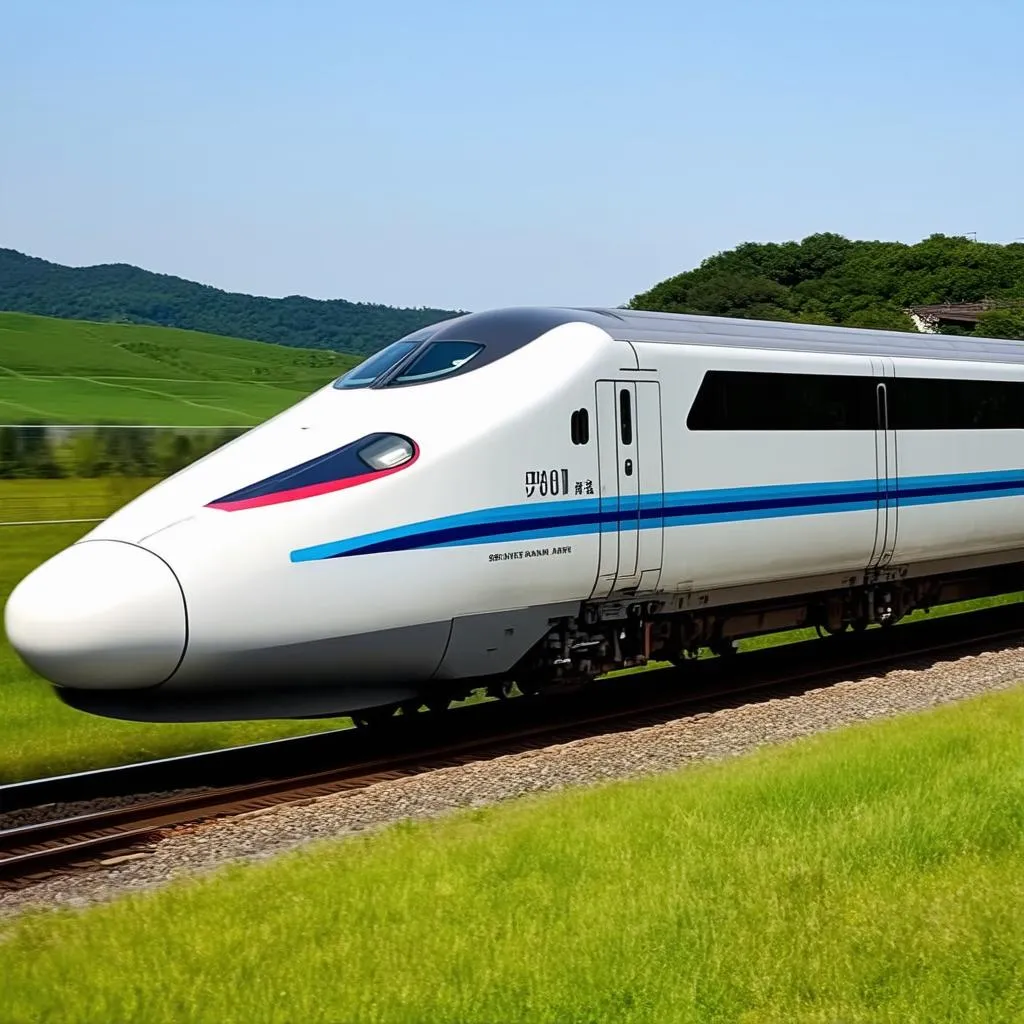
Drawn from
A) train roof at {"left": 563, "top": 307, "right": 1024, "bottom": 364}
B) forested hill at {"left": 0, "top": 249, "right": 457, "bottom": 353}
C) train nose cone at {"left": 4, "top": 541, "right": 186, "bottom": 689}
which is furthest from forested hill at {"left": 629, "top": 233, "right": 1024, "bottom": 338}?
train nose cone at {"left": 4, "top": 541, "right": 186, "bottom": 689}

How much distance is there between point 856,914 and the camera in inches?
247

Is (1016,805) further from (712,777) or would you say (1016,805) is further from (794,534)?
(794,534)

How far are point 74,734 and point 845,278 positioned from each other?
74.7m

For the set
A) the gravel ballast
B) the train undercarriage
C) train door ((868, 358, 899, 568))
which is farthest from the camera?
train door ((868, 358, 899, 568))

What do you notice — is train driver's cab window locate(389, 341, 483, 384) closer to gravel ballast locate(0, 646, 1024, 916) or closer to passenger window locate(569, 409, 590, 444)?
passenger window locate(569, 409, 590, 444)

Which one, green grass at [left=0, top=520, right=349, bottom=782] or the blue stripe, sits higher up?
the blue stripe

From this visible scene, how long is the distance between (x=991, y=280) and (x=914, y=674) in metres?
72.4

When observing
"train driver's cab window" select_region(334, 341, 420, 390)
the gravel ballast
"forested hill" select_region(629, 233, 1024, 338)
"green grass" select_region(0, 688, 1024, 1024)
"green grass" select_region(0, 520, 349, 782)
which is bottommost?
"green grass" select_region(0, 520, 349, 782)

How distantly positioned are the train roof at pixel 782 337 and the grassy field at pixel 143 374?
27.0 metres

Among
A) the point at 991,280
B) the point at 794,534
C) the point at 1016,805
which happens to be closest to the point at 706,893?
the point at 1016,805

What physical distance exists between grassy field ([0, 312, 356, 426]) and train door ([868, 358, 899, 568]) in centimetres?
2789

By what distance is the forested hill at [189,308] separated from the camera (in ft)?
389

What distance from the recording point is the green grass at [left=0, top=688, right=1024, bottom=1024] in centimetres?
534

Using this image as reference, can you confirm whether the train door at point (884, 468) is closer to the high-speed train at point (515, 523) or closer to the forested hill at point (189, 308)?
the high-speed train at point (515, 523)
